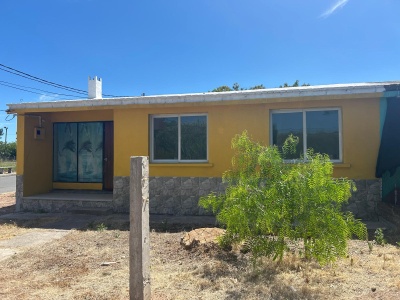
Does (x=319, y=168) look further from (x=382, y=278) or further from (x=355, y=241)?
(x=355, y=241)

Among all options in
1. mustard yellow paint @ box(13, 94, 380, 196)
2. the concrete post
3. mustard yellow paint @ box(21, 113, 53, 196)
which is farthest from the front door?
the concrete post

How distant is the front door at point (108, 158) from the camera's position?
1161cm

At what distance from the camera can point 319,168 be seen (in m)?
4.50

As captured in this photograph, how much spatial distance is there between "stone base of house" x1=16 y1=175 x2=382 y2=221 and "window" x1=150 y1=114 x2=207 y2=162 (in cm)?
61

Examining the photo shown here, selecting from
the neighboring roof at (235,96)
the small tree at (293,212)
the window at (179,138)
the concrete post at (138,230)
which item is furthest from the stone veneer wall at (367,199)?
the concrete post at (138,230)

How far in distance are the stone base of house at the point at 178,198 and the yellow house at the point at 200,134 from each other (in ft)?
0.08

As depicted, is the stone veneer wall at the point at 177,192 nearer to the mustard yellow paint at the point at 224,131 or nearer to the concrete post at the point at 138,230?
the mustard yellow paint at the point at 224,131

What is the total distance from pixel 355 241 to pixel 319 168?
2.69 metres

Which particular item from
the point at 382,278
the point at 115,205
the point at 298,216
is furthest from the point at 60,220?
the point at 382,278

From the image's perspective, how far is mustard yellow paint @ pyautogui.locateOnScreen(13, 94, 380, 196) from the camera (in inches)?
310

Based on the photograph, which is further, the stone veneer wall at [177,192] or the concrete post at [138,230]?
the stone veneer wall at [177,192]

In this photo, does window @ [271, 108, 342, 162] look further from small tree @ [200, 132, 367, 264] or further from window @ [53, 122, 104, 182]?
window @ [53, 122, 104, 182]

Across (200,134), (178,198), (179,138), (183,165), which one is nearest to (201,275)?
(178,198)

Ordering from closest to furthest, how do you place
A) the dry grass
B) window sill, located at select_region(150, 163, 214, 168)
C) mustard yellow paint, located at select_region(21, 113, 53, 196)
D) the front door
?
the dry grass, window sill, located at select_region(150, 163, 214, 168), mustard yellow paint, located at select_region(21, 113, 53, 196), the front door
